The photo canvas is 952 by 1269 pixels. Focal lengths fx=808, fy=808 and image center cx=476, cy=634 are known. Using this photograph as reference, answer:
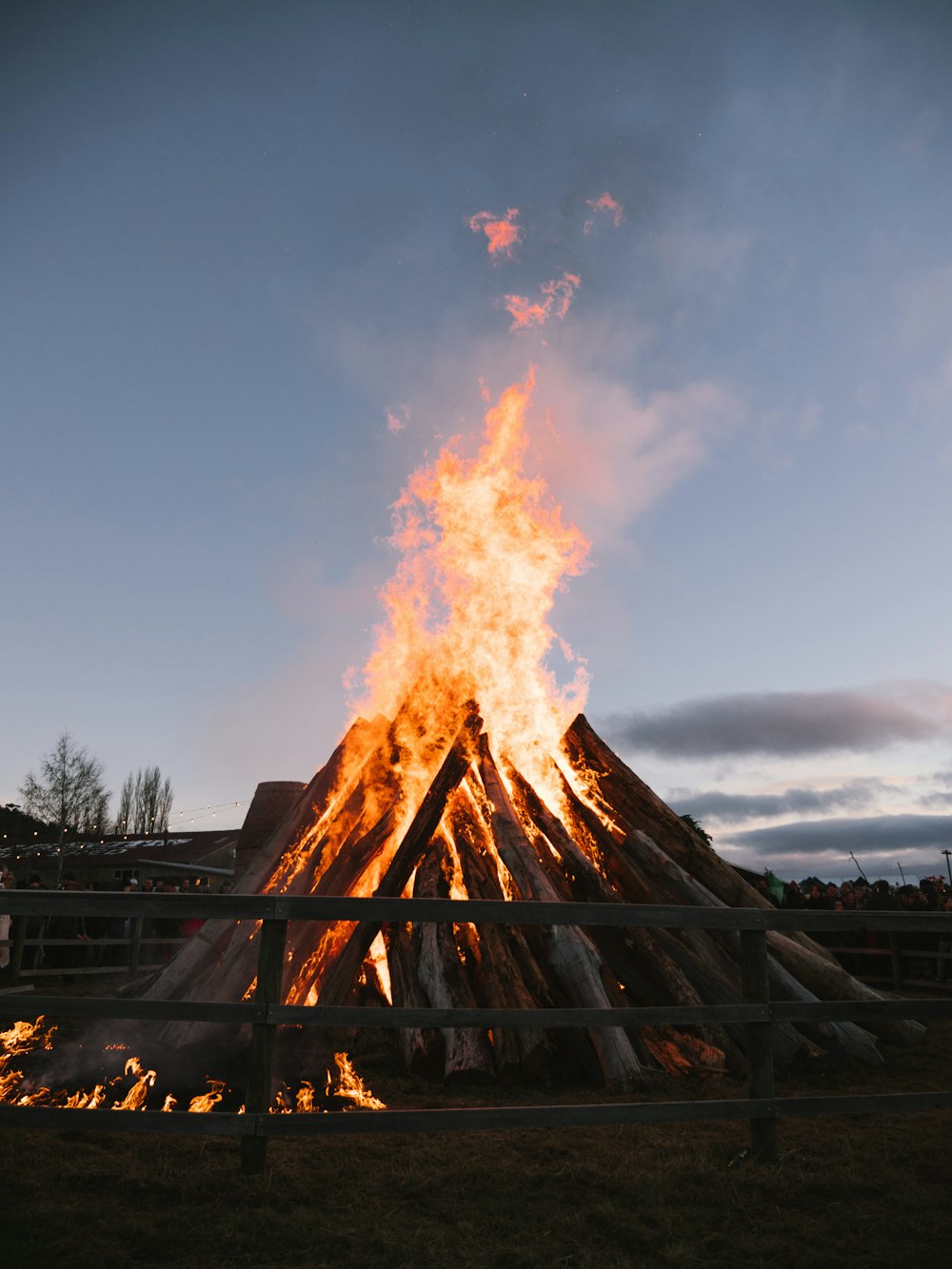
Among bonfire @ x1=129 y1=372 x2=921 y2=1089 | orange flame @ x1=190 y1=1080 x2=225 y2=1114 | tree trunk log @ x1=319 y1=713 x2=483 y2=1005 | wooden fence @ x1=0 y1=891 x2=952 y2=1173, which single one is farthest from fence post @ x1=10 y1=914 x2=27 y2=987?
wooden fence @ x1=0 y1=891 x2=952 y2=1173

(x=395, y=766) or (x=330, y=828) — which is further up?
(x=395, y=766)

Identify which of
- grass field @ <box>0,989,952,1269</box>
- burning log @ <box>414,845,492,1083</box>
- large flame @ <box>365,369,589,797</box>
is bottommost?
grass field @ <box>0,989,952,1269</box>

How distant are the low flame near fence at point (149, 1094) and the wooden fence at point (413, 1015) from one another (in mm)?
1720

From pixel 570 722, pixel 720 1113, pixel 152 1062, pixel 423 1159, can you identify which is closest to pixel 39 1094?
pixel 152 1062

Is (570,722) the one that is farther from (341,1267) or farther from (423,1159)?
(341,1267)

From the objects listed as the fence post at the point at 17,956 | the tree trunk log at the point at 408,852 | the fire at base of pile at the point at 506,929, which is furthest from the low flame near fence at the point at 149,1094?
the fence post at the point at 17,956

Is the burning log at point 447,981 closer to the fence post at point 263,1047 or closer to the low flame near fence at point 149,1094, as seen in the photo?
the low flame near fence at point 149,1094

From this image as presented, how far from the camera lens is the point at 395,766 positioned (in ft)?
34.9

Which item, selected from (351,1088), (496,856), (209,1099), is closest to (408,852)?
(496,856)

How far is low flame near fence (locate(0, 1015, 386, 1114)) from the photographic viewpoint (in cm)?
590

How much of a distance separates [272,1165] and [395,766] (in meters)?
6.39

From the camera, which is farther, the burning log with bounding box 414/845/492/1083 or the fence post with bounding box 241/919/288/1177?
the burning log with bounding box 414/845/492/1083

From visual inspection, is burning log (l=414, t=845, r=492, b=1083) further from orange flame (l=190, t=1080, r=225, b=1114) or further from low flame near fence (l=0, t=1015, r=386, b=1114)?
orange flame (l=190, t=1080, r=225, b=1114)

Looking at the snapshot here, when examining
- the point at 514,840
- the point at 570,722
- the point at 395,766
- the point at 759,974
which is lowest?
the point at 759,974
